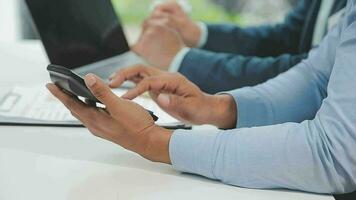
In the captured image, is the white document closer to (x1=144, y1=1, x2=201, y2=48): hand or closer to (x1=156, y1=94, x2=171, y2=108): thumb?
(x1=156, y1=94, x2=171, y2=108): thumb

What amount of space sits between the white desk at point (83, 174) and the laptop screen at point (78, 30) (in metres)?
0.26

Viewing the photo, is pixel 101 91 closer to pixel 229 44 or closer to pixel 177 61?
pixel 177 61

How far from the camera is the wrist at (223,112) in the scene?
0.86 metres

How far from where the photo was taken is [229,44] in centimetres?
139

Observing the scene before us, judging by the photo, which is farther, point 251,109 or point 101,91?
point 251,109

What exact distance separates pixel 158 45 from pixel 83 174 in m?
0.57

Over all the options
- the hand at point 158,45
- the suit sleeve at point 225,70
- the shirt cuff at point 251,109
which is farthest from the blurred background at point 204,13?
the shirt cuff at point 251,109

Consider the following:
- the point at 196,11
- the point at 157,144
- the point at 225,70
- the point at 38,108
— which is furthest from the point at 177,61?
the point at 196,11

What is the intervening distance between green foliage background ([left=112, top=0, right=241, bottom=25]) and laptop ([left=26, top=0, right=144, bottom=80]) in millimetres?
1146


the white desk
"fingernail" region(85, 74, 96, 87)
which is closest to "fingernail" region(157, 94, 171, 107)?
the white desk

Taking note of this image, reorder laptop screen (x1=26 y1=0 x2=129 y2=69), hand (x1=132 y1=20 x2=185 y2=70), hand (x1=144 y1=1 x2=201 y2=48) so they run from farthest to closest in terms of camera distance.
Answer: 1. hand (x1=144 y1=1 x2=201 y2=48)
2. hand (x1=132 y1=20 x2=185 y2=70)
3. laptop screen (x1=26 y1=0 x2=129 y2=69)

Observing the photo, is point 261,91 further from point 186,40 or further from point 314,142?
point 186,40

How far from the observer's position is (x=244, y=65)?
1.15 meters

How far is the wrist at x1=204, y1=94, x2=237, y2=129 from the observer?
86 cm
